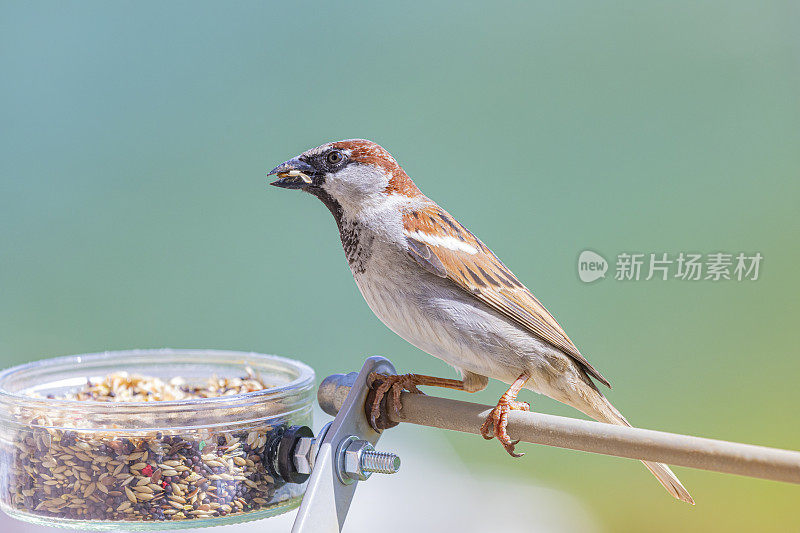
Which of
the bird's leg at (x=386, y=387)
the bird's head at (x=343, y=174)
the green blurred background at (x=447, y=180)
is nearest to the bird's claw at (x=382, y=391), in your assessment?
the bird's leg at (x=386, y=387)

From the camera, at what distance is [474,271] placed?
1.20 meters

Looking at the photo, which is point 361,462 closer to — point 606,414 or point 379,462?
point 379,462

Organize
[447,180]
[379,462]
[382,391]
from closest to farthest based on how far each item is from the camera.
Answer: [379,462], [382,391], [447,180]

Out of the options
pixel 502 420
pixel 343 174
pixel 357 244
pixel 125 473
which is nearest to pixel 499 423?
pixel 502 420

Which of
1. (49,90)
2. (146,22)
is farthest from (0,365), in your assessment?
(146,22)

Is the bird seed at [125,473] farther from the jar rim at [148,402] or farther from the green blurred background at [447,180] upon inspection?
the green blurred background at [447,180]

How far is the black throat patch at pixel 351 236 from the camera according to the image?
1188mm

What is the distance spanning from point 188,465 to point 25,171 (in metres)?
2.45

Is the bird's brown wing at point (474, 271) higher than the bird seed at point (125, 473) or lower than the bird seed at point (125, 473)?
higher

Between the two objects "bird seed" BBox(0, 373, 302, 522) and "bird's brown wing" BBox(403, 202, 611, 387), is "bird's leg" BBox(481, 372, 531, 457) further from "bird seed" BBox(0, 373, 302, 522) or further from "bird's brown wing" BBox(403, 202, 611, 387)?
"bird seed" BBox(0, 373, 302, 522)

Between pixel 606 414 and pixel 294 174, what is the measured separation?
64 centimetres

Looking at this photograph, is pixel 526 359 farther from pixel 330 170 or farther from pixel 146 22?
pixel 146 22

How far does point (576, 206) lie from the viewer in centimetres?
268

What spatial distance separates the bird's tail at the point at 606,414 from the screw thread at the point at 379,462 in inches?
13.6
